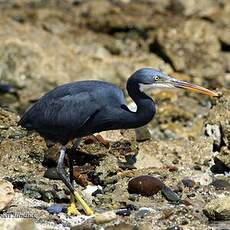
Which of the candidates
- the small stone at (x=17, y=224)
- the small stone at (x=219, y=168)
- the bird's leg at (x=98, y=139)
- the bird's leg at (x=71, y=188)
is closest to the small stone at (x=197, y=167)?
the small stone at (x=219, y=168)

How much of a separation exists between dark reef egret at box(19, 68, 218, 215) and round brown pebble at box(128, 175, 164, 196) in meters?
0.88

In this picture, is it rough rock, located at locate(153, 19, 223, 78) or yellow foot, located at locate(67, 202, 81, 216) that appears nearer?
yellow foot, located at locate(67, 202, 81, 216)

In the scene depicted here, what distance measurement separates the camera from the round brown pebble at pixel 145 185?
9.31 metres

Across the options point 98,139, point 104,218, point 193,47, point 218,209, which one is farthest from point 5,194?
point 193,47

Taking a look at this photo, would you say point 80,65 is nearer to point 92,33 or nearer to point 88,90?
point 92,33

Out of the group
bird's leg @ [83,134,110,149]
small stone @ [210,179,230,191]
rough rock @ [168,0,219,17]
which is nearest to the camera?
small stone @ [210,179,230,191]

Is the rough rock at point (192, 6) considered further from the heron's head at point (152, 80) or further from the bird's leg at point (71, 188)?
the bird's leg at point (71, 188)

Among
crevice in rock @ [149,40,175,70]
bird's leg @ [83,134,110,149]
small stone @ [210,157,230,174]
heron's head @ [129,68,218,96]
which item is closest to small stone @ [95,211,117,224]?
heron's head @ [129,68,218,96]

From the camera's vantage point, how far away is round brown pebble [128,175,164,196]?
931 centimetres

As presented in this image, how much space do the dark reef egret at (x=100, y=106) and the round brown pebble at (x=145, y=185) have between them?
88 centimetres

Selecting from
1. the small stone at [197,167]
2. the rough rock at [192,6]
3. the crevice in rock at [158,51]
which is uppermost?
the small stone at [197,167]

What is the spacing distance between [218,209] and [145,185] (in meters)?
1.35

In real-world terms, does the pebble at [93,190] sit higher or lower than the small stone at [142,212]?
lower

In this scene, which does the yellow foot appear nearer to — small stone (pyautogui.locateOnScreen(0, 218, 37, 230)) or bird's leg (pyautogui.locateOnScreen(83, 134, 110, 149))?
small stone (pyautogui.locateOnScreen(0, 218, 37, 230))
